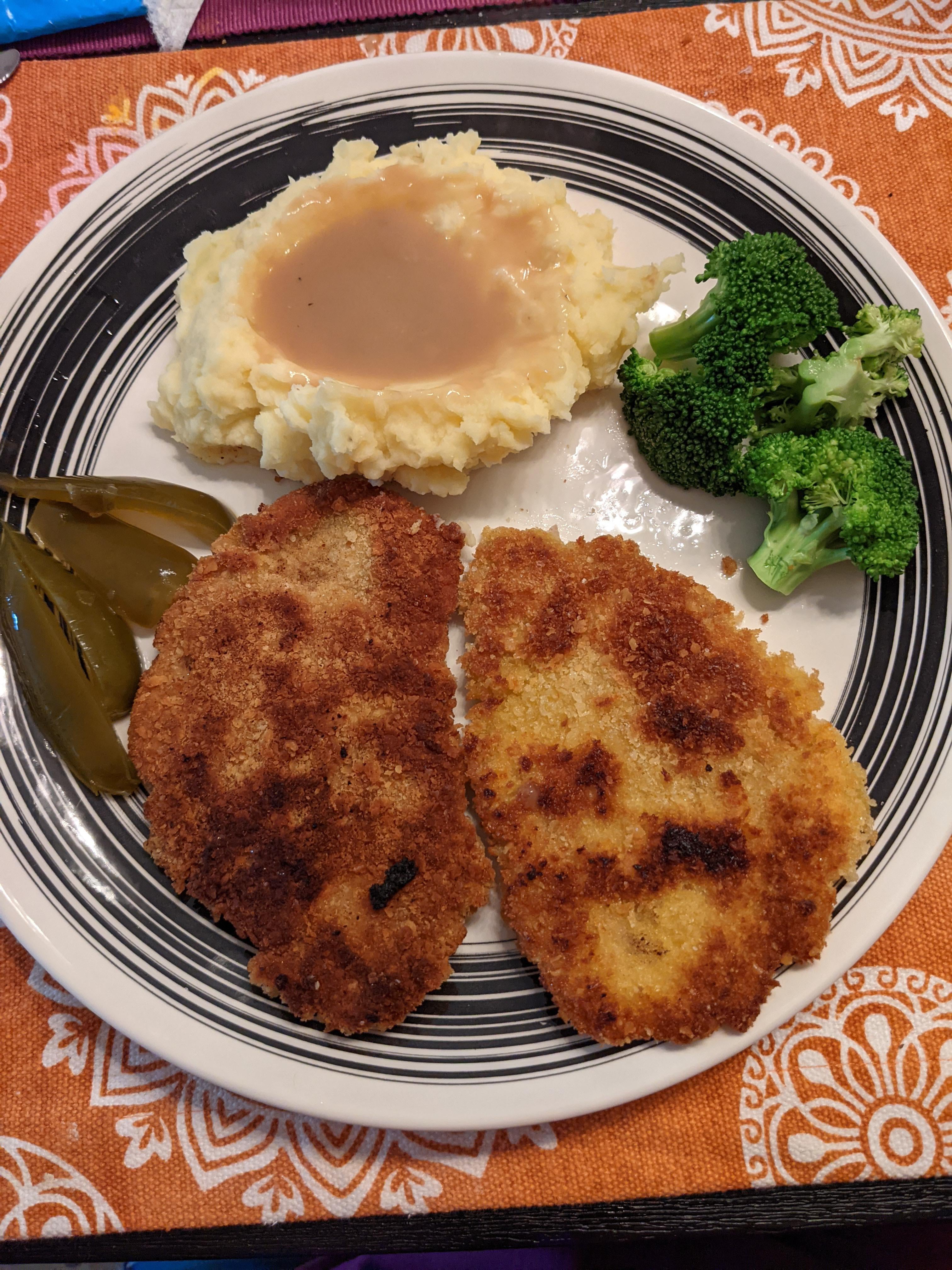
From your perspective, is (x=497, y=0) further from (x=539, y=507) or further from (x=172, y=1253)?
(x=172, y=1253)

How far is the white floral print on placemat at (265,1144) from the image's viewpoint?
3.09 m

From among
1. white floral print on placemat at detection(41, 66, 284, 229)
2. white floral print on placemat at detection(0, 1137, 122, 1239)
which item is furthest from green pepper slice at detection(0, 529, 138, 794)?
white floral print on placemat at detection(41, 66, 284, 229)

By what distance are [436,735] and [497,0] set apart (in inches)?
143

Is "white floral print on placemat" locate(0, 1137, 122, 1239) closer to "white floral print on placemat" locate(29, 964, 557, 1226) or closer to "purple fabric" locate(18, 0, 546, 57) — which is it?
"white floral print on placemat" locate(29, 964, 557, 1226)

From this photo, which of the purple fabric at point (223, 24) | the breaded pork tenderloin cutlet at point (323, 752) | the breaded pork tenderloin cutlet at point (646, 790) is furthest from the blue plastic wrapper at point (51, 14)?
the breaded pork tenderloin cutlet at point (646, 790)

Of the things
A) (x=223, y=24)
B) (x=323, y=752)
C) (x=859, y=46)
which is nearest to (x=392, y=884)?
(x=323, y=752)

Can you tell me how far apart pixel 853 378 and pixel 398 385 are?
1826mm

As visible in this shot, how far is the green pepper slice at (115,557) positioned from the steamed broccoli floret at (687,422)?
209cm

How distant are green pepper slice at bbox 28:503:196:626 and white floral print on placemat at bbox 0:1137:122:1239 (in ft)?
6.86

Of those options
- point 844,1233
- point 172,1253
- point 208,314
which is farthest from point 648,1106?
point 208,314

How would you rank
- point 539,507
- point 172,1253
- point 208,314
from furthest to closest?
point 539,507 → point 208,314 → point 172,1253

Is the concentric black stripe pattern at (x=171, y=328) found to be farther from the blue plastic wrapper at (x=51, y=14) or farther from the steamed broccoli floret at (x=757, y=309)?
the blue plastic wrapper at (x=51, y=14)

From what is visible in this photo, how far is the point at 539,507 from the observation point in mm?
3639

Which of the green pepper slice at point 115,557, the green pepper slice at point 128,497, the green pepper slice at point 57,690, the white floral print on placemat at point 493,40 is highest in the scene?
the white floral print on placemat at point 493,40
